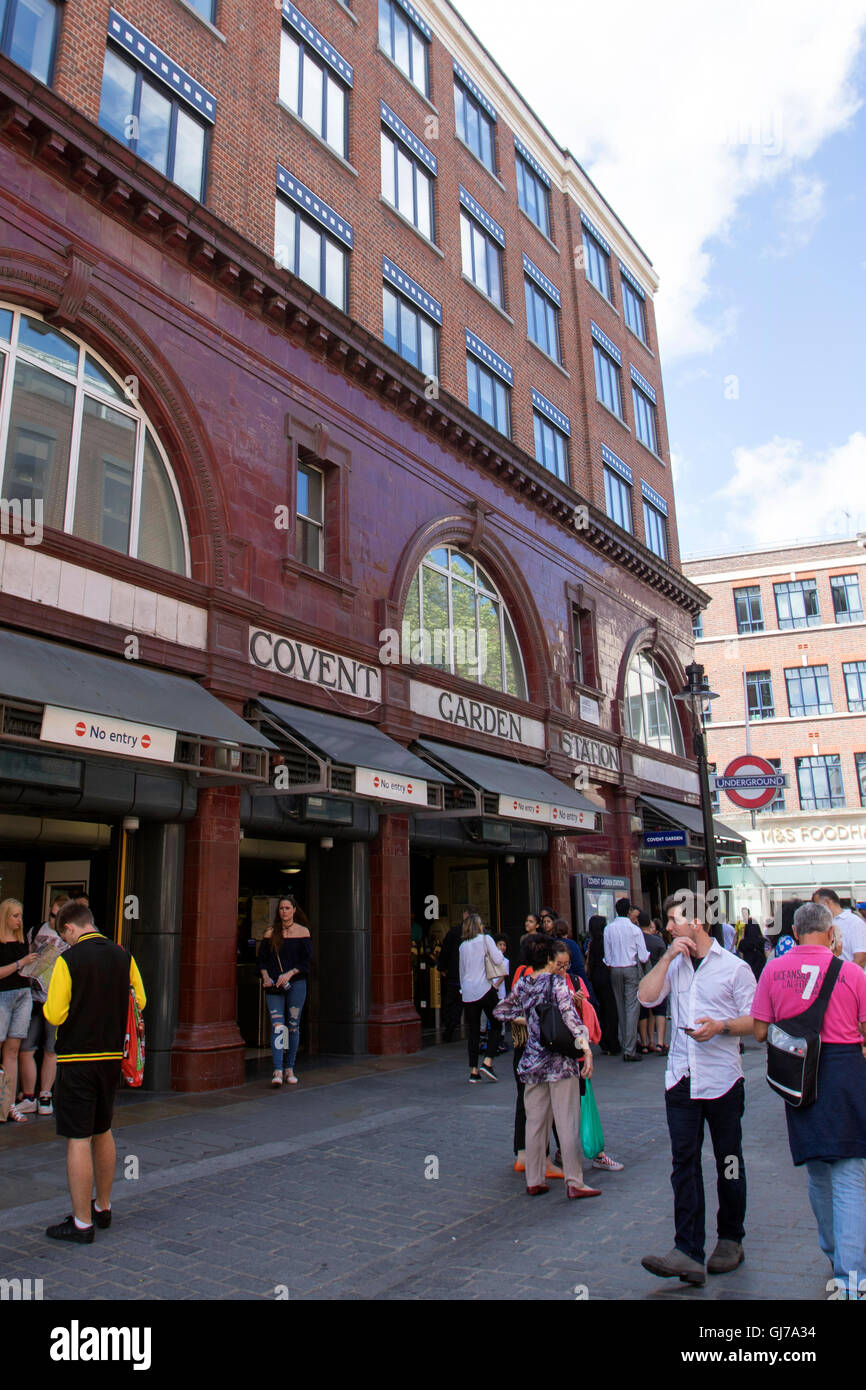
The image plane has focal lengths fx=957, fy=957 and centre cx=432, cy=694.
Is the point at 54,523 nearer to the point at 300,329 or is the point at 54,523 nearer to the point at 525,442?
the point at 300,329

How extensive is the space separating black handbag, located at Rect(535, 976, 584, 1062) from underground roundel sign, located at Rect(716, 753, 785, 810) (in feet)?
29.2


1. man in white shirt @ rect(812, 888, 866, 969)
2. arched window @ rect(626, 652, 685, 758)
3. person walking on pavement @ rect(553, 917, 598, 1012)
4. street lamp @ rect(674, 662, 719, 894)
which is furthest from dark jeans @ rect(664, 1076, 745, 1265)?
arched window @ rect(626, 652, 685, 758)

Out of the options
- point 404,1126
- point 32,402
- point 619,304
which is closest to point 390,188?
point 32,402

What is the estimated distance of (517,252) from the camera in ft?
71.8

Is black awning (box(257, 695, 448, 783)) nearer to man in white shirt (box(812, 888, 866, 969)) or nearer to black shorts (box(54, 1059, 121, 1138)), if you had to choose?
man in white shirt (box(812, 888, 866, 969))

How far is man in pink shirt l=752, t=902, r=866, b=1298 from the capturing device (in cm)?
427

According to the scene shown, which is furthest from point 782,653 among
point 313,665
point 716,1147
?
point 716,1147

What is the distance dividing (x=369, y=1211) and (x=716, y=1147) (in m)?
2.33

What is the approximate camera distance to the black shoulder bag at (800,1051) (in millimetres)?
4445

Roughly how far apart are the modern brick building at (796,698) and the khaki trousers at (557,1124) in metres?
34.8

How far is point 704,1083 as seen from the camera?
4.95 m

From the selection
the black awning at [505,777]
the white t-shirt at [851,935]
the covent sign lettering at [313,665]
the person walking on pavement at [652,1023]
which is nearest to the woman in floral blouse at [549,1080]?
the white t-shirt at [851,935]

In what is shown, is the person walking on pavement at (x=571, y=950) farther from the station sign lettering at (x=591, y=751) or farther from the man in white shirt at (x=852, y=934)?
the station sign lettering at (x=591, y=751)

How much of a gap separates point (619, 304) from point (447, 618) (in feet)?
51.3
